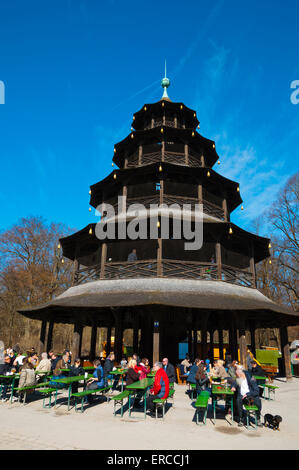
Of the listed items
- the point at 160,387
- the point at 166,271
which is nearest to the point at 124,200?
the point at 166,271

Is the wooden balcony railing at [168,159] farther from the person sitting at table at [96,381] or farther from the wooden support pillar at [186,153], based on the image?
the person sitting at table at [96,381]

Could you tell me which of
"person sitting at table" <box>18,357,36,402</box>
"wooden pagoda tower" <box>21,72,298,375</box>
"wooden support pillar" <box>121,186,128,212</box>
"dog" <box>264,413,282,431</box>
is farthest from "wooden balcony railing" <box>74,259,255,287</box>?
"dog" <box>264,413,282,431</box>

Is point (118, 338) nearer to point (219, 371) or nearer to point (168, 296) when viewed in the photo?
point (168, 296)

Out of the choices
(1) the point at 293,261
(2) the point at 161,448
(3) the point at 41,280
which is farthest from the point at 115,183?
(1) the point at 293,261

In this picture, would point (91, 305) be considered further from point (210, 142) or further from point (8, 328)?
point (8, 328)

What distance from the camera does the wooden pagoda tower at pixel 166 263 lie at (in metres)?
14.3

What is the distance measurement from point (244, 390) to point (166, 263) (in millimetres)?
8896

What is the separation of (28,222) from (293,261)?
3225 centimetres

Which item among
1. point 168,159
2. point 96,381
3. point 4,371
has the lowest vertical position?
point 96,381

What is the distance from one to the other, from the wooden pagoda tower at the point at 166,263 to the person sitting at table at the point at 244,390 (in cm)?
498

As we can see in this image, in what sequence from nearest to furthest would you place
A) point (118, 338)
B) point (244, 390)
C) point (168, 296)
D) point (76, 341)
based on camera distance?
1. point (244, 390)
2. point (168, 296)
3. point (76, 341)
4. point (118, 338)

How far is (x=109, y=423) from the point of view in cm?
721

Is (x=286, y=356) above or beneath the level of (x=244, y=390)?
beneath

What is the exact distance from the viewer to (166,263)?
15.9 metres
